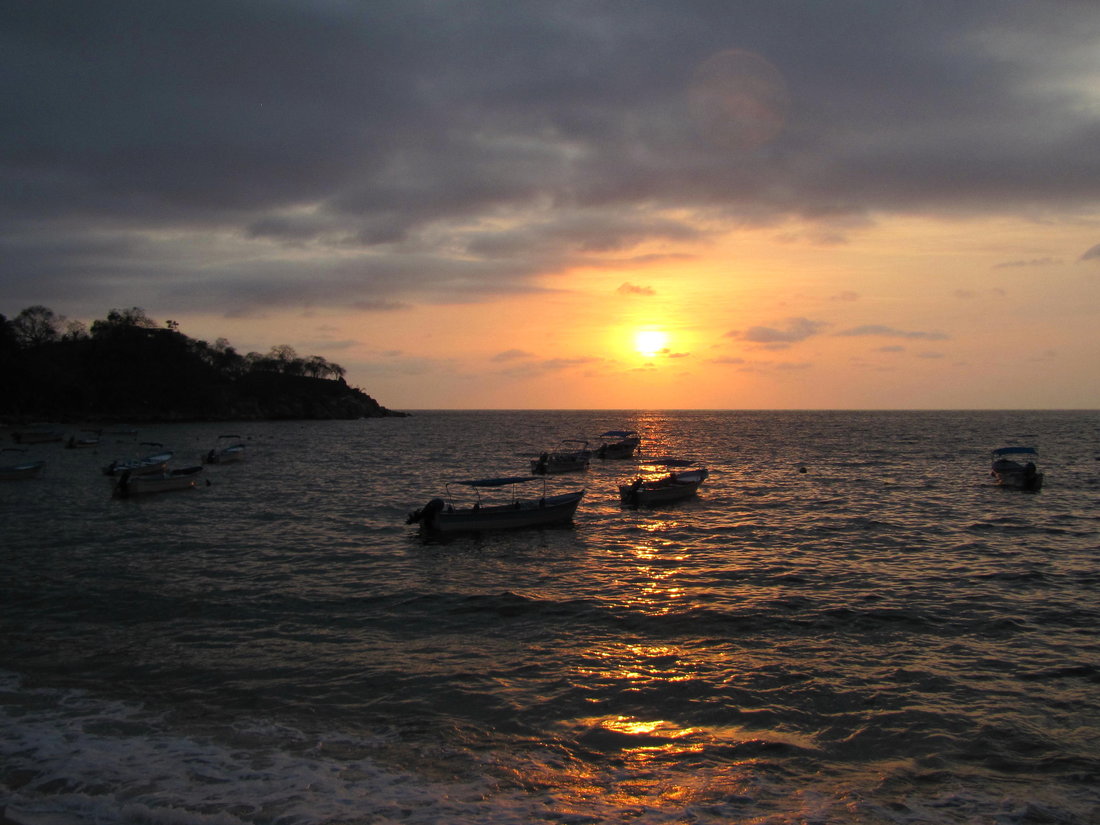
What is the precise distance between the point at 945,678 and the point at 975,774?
451 cm

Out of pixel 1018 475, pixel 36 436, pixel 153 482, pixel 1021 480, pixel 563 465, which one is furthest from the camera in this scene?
pixel 36 436

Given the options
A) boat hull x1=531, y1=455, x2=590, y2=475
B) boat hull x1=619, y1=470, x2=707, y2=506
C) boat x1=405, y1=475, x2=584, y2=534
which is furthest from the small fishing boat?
boat hull x1=619, y1=470, x2=707, y2=506

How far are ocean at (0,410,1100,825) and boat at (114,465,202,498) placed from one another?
12943 millimetres

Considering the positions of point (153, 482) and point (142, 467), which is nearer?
point (153, 482)

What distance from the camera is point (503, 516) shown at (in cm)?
3612

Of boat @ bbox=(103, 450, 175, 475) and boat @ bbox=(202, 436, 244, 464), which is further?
boat @ bbox=(202, 436, 244, 464)

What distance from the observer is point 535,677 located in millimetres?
15406

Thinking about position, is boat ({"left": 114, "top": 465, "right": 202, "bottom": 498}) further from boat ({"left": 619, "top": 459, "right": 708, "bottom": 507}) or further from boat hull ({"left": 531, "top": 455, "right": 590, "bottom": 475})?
boat ({"left": 619, "top": 459, "right": 708, "bottom": 507})

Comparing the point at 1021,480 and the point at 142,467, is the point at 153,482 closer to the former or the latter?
the point at 142,467

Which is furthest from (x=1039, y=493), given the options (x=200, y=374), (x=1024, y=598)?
(x=200, y=374)

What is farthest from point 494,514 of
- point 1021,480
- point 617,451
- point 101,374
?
point 101,374

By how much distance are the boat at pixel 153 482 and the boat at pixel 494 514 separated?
2451 cm

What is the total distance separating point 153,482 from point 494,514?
2902 centimetres

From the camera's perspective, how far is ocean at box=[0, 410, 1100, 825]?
34.3ft
